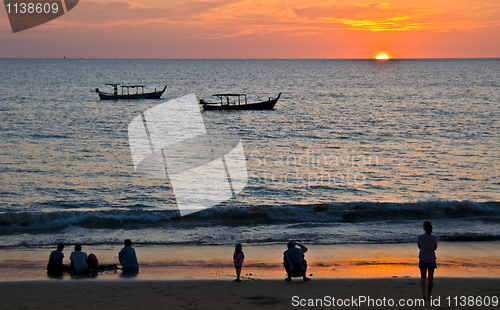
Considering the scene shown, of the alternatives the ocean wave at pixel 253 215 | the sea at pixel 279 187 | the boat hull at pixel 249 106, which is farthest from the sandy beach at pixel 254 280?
the boat hull at pixel 249 106

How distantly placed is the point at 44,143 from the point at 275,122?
79.9ft

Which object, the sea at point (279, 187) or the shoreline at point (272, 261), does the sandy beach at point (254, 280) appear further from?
the sea at point (279, 187)

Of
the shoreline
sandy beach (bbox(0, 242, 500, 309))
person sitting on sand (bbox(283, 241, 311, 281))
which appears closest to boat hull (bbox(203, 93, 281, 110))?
the shoreline

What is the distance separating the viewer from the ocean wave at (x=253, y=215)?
17938 millimetres

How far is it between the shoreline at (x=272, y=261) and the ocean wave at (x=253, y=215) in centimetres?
367

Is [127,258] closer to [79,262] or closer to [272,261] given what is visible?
[79,262]

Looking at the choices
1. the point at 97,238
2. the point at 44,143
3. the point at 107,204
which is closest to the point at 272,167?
the point at 107,204

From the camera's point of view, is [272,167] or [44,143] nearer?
[272,167]

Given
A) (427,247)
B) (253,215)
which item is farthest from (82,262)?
(253,215)

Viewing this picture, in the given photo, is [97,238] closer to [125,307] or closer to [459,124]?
[125,307]

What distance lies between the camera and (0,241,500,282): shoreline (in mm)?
11250

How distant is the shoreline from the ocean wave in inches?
145

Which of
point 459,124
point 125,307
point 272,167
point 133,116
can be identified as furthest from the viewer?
point 133,116

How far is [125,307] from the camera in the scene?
8.76m
